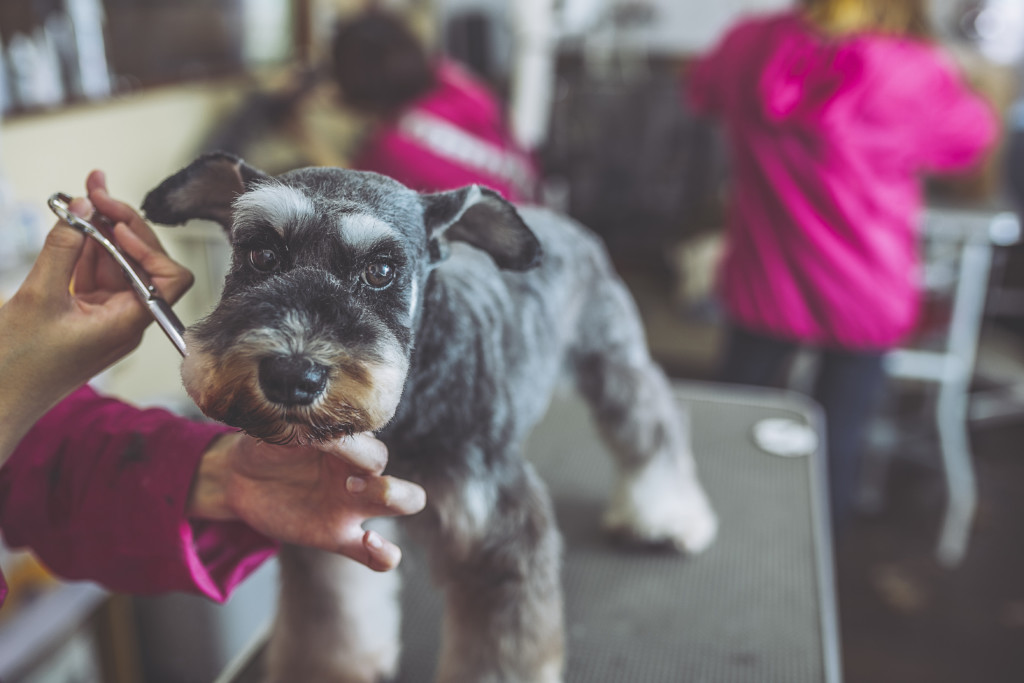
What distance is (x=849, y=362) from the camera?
204 cm

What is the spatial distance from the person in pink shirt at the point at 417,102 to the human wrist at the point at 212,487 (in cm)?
88

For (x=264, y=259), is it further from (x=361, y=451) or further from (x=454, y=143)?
(x=454, y=143)

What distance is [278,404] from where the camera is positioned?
1.65 ft

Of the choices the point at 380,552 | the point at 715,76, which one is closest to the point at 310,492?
the point at 380,552

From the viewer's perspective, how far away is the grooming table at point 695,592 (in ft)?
3.24

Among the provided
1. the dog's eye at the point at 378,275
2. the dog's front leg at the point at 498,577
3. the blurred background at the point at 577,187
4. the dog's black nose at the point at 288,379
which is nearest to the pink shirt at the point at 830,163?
the blurred background at the point at 577,187

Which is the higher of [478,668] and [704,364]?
[478,668]

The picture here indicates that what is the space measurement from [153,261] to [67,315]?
0.09 meters

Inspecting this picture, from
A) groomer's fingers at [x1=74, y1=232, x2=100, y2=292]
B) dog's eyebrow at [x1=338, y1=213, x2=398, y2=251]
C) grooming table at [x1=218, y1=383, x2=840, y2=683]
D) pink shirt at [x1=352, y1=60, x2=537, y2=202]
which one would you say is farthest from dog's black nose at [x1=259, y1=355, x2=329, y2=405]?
pink shirt at [x1=352, y1=60, x2=537, y2=202]

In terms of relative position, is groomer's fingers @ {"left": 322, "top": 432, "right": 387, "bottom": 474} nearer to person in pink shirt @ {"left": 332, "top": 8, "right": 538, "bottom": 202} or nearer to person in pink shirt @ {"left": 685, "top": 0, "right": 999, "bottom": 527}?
person in pink shirt @ {"left": 332, "top": 8, "right": 538, "bottom": 202}

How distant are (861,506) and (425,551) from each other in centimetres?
231

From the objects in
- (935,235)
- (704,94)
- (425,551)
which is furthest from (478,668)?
(935,235)

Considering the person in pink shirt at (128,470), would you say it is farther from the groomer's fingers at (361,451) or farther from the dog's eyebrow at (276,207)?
the dog's eyebrow at (276,207)

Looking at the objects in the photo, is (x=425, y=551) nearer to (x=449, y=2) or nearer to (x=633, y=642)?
(x=633, y=642)
